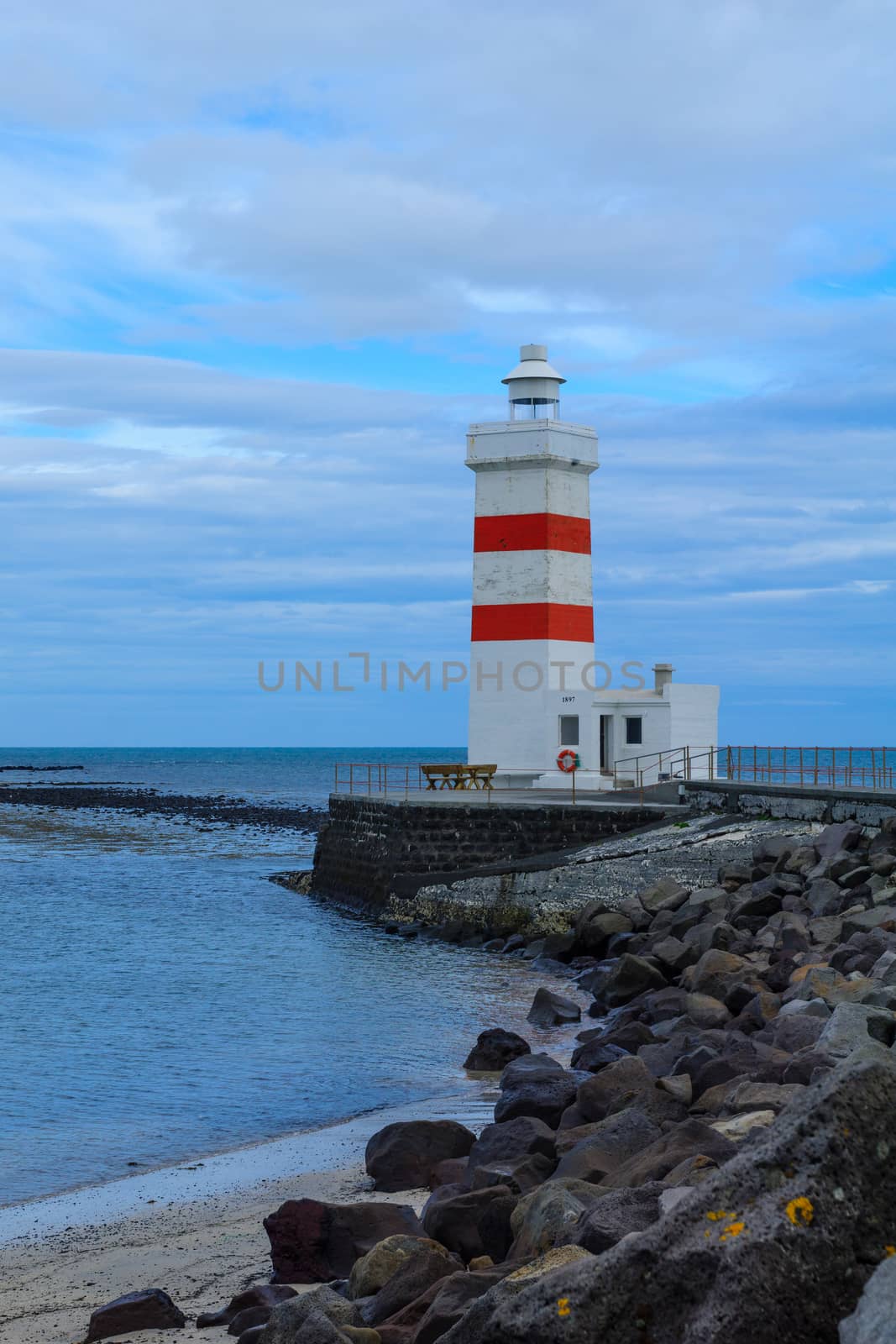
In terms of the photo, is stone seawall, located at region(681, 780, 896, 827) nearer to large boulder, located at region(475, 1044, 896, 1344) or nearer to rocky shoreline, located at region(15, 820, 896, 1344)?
rocky shoreline, located at region(15, 820, 896, 1344)

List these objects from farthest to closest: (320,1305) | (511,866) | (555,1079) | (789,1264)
Result: (511,866)
(555,1079)
(320,1305)
(789,1264)

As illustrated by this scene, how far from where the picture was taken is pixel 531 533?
79.4 feet

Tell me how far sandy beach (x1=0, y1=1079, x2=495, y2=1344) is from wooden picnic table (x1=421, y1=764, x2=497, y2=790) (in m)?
14.8

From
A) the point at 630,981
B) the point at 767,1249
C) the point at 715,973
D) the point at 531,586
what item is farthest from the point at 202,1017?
the point at 767,1249

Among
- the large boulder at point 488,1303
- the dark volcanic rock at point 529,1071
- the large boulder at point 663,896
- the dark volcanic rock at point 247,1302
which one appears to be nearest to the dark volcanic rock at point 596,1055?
the dark volcanic rock at point 529,1071

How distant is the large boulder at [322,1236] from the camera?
20.3ft

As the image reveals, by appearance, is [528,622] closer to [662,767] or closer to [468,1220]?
[662,767]

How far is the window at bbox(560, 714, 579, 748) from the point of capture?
977 inches

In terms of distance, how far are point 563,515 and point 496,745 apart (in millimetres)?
4365

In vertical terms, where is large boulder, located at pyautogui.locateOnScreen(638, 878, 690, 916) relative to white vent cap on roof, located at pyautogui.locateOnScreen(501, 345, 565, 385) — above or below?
below

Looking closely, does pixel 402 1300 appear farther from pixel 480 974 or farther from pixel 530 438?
pixel 530 438

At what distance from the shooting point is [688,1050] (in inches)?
361

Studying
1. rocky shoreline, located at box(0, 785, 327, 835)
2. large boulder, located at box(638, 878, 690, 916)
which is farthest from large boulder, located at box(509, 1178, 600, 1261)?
rocky shoreline, located at box(0, 785, 327, 835)

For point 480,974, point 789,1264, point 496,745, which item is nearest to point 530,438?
point 496,745
